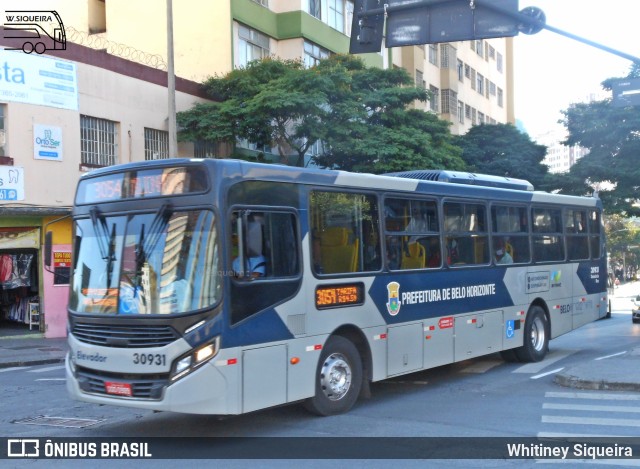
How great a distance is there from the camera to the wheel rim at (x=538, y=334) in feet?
49.2

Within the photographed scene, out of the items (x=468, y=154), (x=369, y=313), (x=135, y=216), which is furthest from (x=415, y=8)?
(x=468, y=154)

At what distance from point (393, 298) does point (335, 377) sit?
1646mm

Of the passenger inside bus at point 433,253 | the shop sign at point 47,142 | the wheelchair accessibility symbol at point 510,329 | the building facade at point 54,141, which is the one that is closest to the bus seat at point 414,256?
the passenger inside bus at point 433,253

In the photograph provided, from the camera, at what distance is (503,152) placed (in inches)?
1693

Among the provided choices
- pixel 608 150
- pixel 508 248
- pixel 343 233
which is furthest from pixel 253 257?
pixel 608 150

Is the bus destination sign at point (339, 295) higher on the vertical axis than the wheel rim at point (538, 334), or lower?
higher

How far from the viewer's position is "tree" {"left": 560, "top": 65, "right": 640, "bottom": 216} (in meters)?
34.4

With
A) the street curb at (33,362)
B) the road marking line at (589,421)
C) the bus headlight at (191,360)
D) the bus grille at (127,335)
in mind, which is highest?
the bus grille at (127,335)

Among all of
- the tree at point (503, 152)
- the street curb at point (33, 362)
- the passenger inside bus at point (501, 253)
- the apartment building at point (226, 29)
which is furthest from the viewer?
the tree at point (503, 152)

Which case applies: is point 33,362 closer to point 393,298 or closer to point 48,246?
point 48,246

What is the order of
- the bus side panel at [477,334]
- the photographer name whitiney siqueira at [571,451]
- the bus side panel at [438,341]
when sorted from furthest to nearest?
the bus side panel at [477,334] < the bus side panel at [438,341] < the photographer name whitiney siqueira at [571,451]

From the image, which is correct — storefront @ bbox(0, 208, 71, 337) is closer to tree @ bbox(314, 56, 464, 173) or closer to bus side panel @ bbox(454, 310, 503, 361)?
tree @ bbox(314, 56, 464, 173)

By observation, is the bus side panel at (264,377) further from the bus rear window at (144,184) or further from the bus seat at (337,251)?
the bus rear window at (144,184)

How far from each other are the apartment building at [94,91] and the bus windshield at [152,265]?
6.66 m
